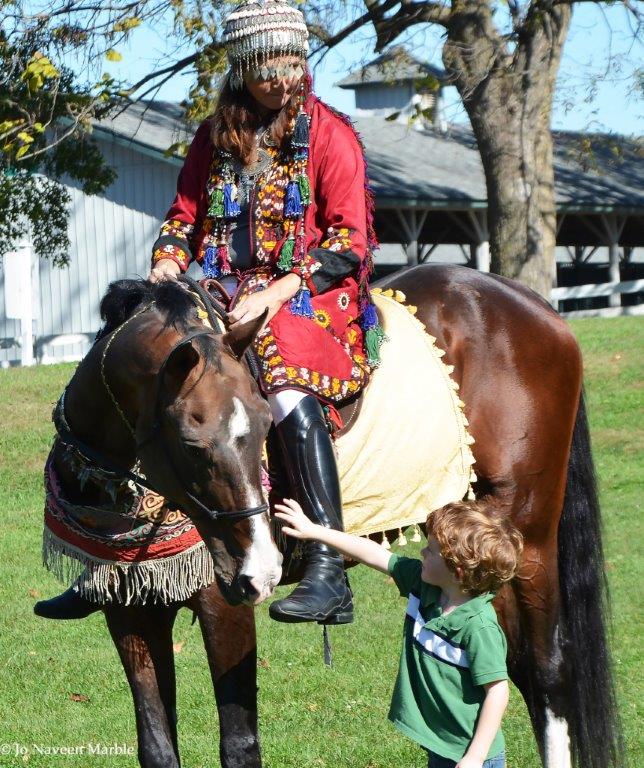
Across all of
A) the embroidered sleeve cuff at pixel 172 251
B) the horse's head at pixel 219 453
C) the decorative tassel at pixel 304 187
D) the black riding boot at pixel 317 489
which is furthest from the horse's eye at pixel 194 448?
the decorative tassel at pixel 304 187

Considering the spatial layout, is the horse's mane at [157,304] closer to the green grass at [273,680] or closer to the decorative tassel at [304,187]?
the decorative tassel at [304,187]

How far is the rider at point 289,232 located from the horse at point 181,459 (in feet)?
1.07

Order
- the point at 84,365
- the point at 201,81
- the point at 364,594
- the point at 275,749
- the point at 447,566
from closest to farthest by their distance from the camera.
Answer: the point at 447,566
the point at 84,365
the point at 275,749
the point at 364,594
the point at 201,81

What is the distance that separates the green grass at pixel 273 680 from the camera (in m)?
4.65

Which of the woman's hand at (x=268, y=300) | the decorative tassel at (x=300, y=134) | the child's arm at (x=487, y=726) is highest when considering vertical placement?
the decorative tassel at (x=300, y=134)

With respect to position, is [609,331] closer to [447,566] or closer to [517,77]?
[517,77]

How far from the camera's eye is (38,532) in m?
8.55

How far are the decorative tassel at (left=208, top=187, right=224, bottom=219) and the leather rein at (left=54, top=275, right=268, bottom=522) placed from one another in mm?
281

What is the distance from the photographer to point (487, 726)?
2799 millimetres

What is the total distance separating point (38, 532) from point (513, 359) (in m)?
5.32

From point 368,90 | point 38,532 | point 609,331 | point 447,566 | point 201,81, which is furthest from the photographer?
point 368,90

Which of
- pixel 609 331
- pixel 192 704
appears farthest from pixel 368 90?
pixel 192 704

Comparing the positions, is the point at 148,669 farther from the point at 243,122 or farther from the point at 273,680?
the point at 273,680

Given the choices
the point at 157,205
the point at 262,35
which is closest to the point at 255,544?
the point at 262,35
